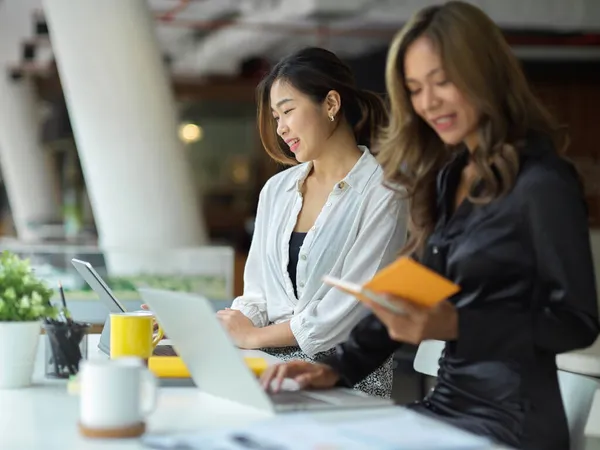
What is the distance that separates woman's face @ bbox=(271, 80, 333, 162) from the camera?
2.87 m

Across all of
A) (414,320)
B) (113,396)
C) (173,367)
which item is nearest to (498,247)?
(414,320)

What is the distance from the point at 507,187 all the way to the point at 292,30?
1203cm

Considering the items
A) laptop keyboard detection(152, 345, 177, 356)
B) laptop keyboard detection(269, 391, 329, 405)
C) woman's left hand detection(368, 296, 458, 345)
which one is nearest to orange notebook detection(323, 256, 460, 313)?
woman's left hand detection(368, 296, 458, 345)

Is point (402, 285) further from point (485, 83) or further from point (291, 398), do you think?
point (485, 83)

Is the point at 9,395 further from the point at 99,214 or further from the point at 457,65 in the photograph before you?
the point at 99,214

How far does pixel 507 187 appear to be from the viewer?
2025mm

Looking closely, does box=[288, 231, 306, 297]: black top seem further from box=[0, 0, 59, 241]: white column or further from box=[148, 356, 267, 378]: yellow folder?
box=[0, 0, 59, 241]: white column

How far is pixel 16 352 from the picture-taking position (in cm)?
212

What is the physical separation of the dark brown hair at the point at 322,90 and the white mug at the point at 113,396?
143cm

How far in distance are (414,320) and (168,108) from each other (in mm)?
5930

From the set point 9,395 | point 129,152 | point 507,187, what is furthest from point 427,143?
point 129,152

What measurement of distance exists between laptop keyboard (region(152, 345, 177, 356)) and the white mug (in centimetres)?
82

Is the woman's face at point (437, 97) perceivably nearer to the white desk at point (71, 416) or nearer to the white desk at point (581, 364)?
the white desk at point (71, 416)

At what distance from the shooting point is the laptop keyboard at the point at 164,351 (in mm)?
2455
